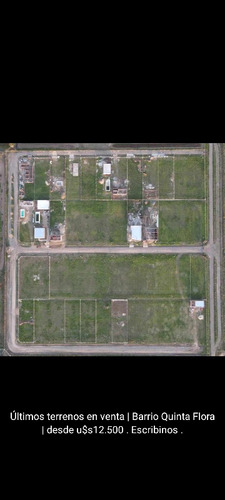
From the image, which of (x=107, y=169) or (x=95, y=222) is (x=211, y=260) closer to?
(x=95, y=222)

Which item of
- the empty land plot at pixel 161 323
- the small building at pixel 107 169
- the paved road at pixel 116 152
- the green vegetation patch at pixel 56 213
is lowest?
the empty land plot at pixel 161 323

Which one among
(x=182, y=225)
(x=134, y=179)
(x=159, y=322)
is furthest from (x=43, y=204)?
(x=159, y=322)

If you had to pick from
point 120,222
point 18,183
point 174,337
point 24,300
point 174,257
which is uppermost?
point 18,183

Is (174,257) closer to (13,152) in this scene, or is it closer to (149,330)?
(149,330)

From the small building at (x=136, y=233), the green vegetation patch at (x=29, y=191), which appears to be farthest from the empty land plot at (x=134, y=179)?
the green vegetation patch at (x=29, y=191)

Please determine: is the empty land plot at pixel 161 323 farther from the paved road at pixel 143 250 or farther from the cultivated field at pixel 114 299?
the paved road at pixel 143 250
